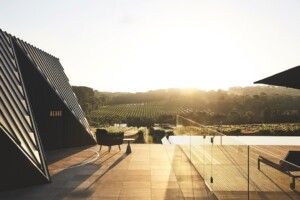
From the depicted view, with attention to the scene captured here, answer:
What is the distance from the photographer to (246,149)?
17.6 ft

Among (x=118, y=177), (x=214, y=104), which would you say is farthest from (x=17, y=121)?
(x=214, y=104)

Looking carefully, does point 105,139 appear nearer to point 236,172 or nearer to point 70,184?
point 70,184

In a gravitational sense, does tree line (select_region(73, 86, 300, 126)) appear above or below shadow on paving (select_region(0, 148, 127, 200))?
above

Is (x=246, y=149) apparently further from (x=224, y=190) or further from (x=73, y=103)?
(x=73, y=103)

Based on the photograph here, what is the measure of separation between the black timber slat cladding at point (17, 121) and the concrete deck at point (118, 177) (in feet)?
2.75

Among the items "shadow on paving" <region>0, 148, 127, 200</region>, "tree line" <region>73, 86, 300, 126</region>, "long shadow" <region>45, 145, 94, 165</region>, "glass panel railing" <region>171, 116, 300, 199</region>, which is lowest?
"shadow on paving" <region>0, 148, 127, 200</region>

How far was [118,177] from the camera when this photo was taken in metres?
9.93

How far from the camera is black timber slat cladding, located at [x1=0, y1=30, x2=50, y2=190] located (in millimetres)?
8266

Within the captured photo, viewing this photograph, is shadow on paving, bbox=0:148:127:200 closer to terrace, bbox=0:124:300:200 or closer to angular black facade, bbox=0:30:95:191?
terrace, bbox=0:124:300:200

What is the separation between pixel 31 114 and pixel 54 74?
284 inches

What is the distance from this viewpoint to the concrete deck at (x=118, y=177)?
8.07m

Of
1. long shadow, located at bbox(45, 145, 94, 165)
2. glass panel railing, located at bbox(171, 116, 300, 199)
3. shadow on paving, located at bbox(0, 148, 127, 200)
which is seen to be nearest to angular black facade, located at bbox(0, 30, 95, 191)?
shadow on paving, located at bbox(0, 148, 127, 200)

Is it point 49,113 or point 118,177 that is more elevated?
point 49,113

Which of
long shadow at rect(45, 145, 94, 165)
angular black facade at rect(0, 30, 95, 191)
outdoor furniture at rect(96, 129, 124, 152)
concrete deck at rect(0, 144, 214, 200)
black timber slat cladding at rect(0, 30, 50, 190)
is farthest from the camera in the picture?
outdoor furniture at rect(96, 129, 124, 152)
